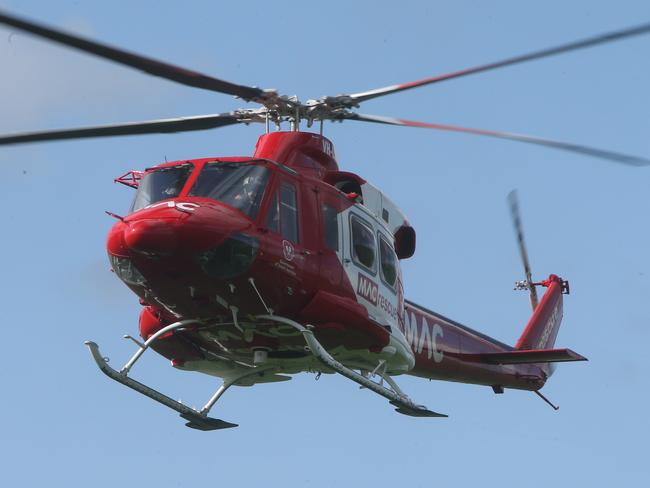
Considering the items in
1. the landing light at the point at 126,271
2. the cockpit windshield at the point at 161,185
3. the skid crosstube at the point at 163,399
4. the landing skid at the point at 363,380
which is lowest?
the skid crosstube at the point at 163,399

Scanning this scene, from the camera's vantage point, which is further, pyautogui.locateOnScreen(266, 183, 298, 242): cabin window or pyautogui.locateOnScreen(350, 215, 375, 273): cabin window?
pyautogui.locateOnScreen(350, 215, 375, 273): cabin window

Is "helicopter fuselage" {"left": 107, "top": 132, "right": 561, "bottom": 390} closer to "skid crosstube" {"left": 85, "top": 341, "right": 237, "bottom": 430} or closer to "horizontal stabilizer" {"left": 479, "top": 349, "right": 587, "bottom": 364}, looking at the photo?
"skid crosstube" {"left": 85, "top": 341, "right": 237, "bottom": 430}

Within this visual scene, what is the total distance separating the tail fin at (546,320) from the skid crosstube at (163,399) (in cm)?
853

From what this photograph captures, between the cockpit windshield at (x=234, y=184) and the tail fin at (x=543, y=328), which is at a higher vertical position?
the tail fin at (x=543, y=328)

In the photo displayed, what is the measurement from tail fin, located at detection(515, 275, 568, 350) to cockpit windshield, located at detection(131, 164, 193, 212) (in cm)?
1094

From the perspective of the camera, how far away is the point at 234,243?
1716 cm

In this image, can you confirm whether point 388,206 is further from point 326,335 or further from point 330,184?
point 326,335

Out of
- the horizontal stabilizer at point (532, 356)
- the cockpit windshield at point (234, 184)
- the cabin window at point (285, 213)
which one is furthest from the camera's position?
the horizontal stabilizer at point (532, 356)

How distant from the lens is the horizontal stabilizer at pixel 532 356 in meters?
21.1

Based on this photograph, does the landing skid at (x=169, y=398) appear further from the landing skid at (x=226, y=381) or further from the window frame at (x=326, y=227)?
the window frame at (x=326, y=227)

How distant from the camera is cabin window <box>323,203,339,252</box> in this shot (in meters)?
18.7

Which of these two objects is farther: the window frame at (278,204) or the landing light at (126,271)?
the window frame at (278,204)

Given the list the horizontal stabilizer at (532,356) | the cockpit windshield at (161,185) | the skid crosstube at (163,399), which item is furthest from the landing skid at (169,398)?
the horizontal stabilizer at (532,356)

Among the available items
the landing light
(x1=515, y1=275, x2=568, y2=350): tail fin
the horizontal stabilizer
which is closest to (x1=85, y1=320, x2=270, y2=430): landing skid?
the landing light
